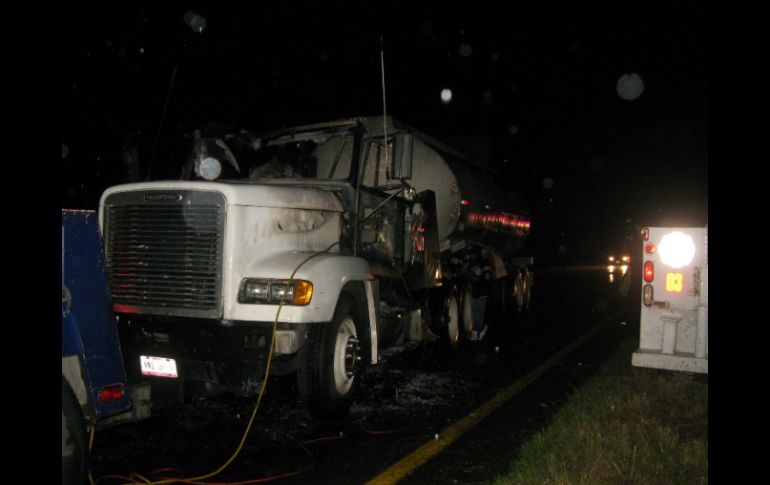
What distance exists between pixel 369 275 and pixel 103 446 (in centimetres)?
266

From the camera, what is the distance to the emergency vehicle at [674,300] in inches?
247

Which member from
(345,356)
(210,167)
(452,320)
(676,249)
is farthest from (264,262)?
(452,320)

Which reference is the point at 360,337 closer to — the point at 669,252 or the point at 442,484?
the point at 442,484

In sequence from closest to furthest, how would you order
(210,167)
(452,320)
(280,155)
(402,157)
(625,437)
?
(625,437)
(402,157)
(210,167)
(280,155)
(452,320)

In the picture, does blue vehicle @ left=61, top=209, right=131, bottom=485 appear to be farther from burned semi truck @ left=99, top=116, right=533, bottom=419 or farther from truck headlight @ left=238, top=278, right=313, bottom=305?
truck headlight @ left=238, top=278, right=313, bottom=305

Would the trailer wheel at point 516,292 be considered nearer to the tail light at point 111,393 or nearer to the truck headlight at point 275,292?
the truck headlight at point 275,292

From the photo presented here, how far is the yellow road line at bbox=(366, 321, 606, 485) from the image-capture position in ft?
14.2

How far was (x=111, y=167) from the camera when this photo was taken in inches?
629

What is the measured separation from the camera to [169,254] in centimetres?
527

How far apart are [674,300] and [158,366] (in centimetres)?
491

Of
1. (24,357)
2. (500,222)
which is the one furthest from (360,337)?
(500,222)

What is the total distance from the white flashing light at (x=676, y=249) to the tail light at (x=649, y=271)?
0.13 metres

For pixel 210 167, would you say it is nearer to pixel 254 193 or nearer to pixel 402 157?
pixel 254 193

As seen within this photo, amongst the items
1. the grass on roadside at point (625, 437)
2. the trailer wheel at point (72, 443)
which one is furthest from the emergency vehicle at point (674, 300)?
the trailer wheel at point (72, 443)
